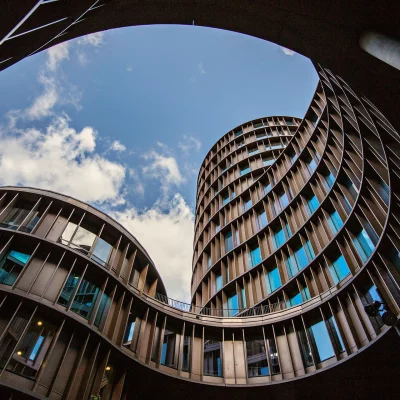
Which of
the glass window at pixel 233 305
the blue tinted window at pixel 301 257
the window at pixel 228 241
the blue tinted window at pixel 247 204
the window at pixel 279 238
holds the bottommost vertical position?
the glass window at pixel 233 305

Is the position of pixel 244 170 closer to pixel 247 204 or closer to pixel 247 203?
pixel 247 203

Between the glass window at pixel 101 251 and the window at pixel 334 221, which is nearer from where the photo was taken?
the glass window at pixel 101 251

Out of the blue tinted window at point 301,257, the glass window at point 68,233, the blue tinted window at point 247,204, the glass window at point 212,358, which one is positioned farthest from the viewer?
the blue tinted window at point 247,204

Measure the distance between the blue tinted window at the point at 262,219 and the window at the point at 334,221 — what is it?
899 centimetres

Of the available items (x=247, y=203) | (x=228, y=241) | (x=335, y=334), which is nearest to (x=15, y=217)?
(x=335, y=334)

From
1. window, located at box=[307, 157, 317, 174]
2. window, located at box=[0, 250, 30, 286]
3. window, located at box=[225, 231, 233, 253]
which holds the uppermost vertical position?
window, located at box=[307, 157, 317, 174]

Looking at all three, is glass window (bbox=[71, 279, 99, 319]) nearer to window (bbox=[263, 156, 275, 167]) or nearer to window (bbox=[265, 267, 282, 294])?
window (bbox=[265, 267, 282, 294])

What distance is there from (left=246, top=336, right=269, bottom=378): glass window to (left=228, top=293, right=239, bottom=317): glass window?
581 cm

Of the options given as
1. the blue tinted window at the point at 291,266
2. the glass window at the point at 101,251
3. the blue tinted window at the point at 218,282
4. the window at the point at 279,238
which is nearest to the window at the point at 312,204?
the window at the point at 279,238

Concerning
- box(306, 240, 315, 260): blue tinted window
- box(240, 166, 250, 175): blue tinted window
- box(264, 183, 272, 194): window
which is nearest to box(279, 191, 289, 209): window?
Answer: box(264, 183, 272, 194): window

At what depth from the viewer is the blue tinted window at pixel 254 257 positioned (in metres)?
29.8

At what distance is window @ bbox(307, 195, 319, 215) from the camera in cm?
2623

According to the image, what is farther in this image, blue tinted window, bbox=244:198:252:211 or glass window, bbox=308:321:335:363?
blue tinted window, bbox=244:198:252:211

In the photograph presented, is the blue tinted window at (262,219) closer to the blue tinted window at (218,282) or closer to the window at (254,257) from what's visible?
the window at (254,257)
